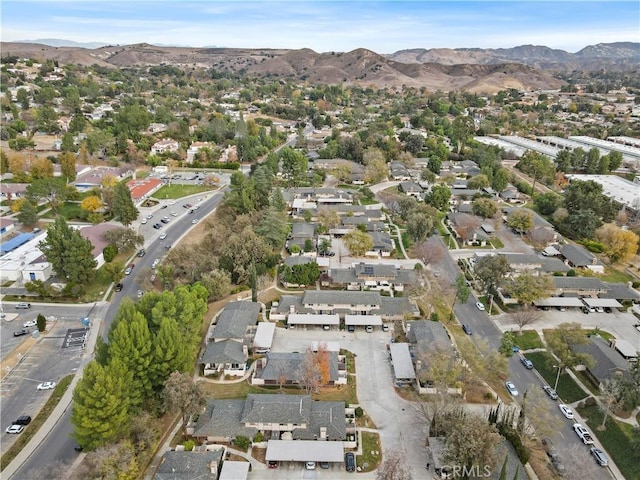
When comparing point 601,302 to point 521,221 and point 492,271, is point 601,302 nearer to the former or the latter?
point 492,271

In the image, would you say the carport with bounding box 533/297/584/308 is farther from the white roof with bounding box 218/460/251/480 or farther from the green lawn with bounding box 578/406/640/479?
the white roof with bounding box 218/460/251/480

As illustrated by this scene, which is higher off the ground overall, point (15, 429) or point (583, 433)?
point (583, 433)

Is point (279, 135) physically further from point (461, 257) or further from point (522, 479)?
point (522, 479)

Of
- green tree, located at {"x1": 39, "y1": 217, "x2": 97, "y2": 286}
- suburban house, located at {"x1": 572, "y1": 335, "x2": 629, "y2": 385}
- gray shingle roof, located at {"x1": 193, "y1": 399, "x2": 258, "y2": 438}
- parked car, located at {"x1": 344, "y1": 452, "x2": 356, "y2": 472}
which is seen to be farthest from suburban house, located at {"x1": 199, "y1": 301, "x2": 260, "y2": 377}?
suburban house, located at {"x1": 572, "y1": 335, "x2": 629, "y2": 385}

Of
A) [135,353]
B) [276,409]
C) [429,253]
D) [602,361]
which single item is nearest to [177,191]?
[429,253]

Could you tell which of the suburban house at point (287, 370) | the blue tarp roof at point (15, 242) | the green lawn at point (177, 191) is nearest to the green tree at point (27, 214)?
the blue tarp roof at point (15, 242)

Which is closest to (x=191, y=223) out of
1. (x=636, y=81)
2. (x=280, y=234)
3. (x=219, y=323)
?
(x=280, y=234)

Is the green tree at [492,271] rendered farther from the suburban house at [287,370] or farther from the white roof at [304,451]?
the white roof at [304,451]
